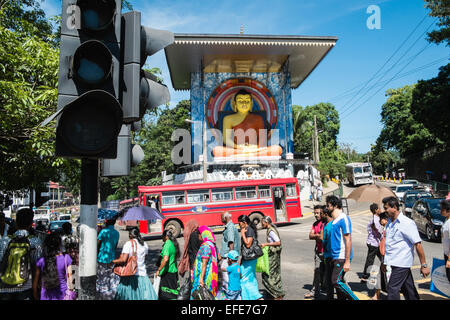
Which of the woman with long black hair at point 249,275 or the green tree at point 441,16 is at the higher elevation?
the green tree at point 441,16

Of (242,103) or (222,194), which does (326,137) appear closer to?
(242,103)

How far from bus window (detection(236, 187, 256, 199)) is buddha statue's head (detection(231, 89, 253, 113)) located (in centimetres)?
1448

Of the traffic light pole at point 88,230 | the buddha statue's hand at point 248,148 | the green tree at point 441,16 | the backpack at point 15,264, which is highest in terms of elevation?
the green tree at point 441,16

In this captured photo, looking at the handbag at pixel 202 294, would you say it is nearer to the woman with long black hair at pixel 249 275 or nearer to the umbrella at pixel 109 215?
the woman with long black hair at pixel 249 275

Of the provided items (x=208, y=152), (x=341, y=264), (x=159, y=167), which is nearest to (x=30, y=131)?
(x=341, y=264)

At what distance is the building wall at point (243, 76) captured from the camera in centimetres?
3131

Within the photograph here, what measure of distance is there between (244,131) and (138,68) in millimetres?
29534

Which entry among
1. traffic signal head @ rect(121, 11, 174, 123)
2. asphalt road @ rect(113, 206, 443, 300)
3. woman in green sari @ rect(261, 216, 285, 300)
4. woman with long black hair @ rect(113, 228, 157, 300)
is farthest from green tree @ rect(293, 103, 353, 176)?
traffic signal head @ rect(121, 11, 174, 123)

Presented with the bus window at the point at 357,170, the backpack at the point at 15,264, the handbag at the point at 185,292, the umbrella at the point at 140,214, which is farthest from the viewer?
the bus window at the point at 357,170

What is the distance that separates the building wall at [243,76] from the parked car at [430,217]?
18416 mm

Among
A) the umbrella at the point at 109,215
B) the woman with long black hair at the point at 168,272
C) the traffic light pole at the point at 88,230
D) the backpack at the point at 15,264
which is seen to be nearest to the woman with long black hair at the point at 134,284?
the woman with long black hair at the point at 168,272

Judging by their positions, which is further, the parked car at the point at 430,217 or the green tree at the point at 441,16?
the green tree at the point at 441,16

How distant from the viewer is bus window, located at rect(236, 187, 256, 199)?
18656 millimetres

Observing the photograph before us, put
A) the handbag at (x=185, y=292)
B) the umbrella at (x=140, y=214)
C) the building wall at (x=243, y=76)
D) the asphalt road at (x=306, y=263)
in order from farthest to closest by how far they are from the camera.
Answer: the building wall at (x=243, y=76), the umbrella at (x=140, y=214), the asphalt road at (x=306, y=263), the handbag at (x=185, y=292)
